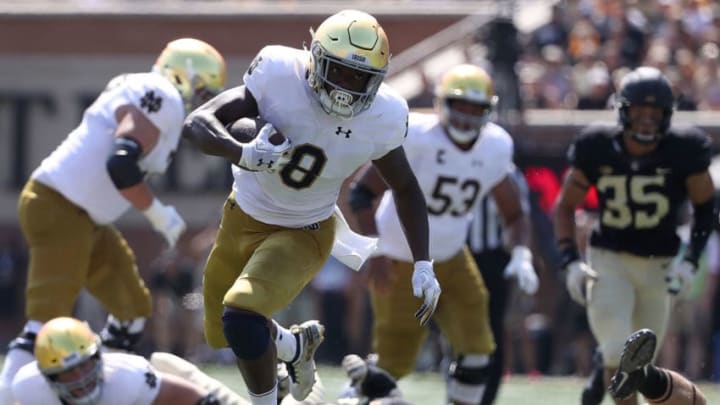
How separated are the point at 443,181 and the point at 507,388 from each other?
2974 millimetres

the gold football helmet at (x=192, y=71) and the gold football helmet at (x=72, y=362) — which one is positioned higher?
the gold football helmet at (x=192, y=71)

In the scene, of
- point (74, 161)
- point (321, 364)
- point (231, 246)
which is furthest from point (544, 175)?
point (231, 246)

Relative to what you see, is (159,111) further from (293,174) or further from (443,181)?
(293,174)

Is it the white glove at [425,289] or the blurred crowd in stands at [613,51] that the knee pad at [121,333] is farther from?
the blurred crowd in stands at [613,51]

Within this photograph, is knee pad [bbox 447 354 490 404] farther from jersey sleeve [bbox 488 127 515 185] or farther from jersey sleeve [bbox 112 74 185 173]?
jersey sleeve [bbox 112 74 185 173]

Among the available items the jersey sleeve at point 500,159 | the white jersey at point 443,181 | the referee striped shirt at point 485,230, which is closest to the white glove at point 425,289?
the white jersey at point 443,181

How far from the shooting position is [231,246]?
7035 mm

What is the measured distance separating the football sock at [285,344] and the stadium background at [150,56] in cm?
858

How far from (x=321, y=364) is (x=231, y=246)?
22.6 ft

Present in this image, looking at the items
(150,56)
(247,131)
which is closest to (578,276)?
(247,131)

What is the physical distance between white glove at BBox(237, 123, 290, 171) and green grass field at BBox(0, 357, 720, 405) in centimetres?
374

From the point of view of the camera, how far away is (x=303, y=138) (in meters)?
6.68

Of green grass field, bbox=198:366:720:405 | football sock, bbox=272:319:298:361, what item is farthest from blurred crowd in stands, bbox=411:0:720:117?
football sock, bbox=272:319:298:361

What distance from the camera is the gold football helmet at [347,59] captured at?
6.46 m
